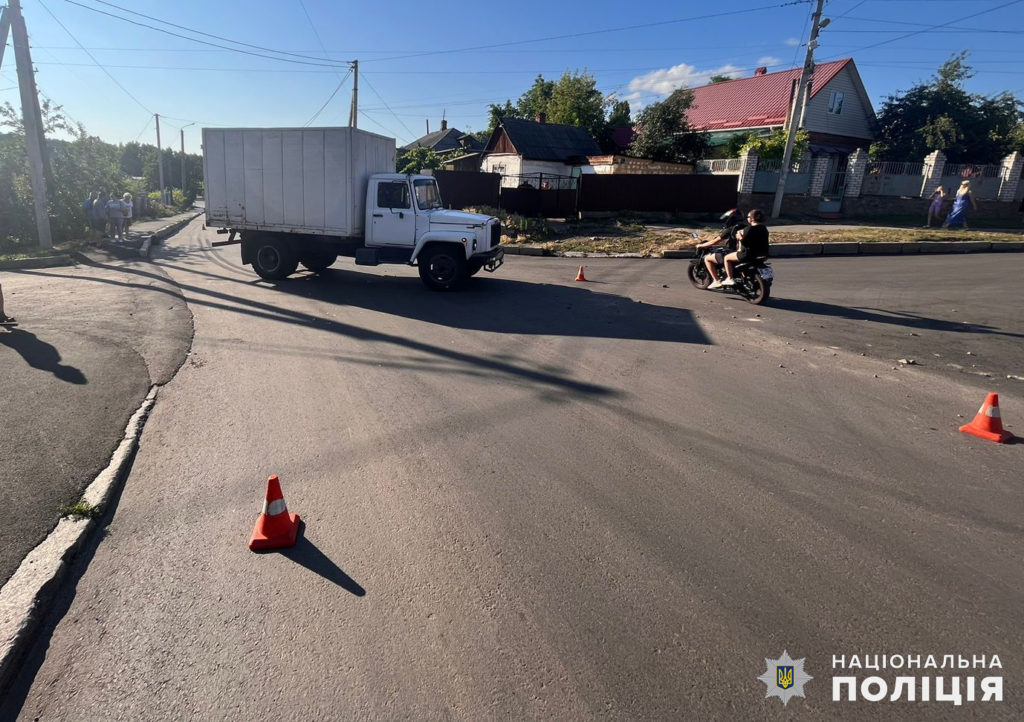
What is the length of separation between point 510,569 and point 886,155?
38.6 m

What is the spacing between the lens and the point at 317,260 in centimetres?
1241

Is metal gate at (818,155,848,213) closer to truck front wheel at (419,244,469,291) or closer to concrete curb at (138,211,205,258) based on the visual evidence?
truck front wheel at (419,244,469,291)

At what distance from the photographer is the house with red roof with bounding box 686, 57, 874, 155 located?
3266 centimetres

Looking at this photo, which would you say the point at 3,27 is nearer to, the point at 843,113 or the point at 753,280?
the point at 753,280

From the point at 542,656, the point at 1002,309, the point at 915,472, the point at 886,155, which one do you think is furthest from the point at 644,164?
the point at 542,656

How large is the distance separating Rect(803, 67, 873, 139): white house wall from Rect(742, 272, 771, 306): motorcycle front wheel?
93.8ft

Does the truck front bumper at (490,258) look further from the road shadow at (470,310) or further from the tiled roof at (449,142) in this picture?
the tiled roof at (449,142)

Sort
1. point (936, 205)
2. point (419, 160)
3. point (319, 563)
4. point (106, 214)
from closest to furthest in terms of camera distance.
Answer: point (319, 563) < point (106, 214) < point (936, 205) < point (419, 160)

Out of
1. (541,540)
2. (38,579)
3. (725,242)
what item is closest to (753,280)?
(725,242)

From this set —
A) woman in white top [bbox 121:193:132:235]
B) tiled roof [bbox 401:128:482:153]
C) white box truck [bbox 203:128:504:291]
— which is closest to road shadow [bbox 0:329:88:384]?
white box truck [bbox 203:128:504:291]

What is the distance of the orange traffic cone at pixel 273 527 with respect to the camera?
3.16 meters

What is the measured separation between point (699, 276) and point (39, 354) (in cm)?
1059

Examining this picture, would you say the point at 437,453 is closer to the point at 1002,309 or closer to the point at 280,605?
the point at 280,605

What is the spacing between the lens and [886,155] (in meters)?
32.2
